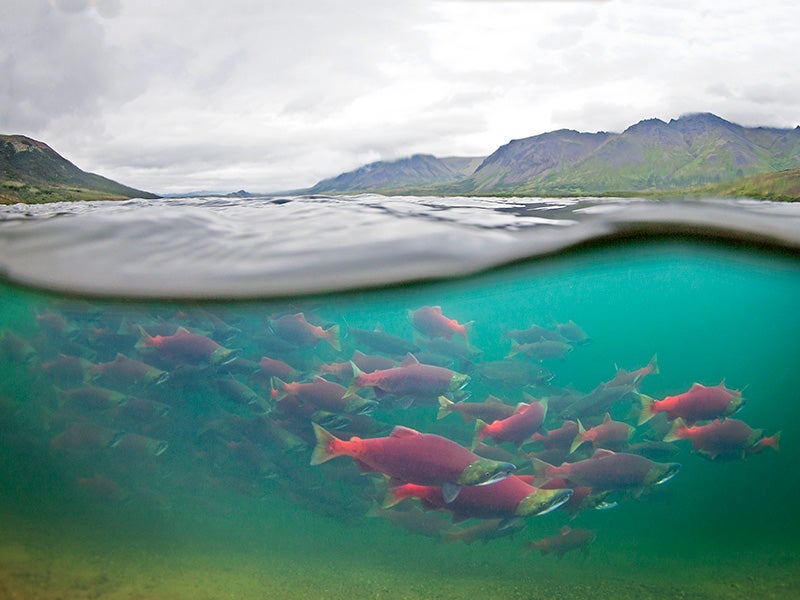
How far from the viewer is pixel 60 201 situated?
11336 millimetres

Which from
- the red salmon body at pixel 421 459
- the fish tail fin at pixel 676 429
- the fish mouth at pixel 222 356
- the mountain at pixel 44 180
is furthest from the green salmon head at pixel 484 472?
the mountain at pixel 44 180

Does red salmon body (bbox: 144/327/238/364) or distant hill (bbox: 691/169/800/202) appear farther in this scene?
distant hill (bbox: 691/169/800/202)

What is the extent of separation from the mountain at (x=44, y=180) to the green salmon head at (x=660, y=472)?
9925mm

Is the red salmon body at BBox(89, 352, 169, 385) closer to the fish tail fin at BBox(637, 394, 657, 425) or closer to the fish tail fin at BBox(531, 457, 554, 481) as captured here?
the fish tail fin at BBox(531, 457, 554, 481)

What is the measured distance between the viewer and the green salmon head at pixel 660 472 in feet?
21.3

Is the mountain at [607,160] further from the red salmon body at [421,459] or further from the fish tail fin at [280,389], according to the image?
the red salmon body at [421,459]

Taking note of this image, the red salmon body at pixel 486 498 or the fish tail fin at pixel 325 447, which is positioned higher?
the fish tail fin at pixel 325 447

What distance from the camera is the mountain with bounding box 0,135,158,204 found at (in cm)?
817

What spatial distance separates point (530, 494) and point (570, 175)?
496 feet

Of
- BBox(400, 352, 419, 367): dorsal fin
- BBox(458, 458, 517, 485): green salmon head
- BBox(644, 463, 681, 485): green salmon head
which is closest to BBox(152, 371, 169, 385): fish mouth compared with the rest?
BBox(400, 352, 419, 367): dorsal fin

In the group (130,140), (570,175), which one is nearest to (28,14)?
(130,140)

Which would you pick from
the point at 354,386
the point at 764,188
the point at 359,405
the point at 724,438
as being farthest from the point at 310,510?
the point at 764,188

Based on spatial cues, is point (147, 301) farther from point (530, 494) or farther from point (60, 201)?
point (530, 494)

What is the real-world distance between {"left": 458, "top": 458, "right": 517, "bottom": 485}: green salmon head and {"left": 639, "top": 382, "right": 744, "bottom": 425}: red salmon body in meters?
3.52
